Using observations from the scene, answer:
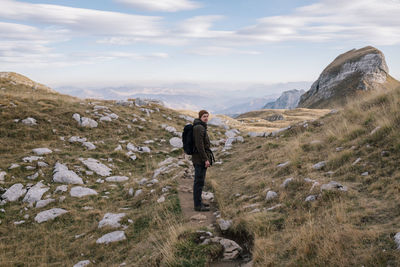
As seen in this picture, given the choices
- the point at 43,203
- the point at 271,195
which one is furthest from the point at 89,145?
the point at 271,195

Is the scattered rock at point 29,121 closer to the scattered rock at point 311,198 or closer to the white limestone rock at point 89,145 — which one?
the white limestone rock at point 89,145

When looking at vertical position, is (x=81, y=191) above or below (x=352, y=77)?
below

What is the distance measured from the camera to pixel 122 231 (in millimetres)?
7457

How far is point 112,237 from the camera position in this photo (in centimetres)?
721

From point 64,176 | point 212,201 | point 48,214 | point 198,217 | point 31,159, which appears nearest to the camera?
point 198,217

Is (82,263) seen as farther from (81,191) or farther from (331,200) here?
(331,200)

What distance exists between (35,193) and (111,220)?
4.08m

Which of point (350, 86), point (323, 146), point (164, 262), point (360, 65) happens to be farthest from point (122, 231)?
point (360, 65)

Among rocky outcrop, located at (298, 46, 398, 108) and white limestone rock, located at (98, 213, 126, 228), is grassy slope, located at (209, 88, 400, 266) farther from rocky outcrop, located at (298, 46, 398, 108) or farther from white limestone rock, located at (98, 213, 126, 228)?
rocky outcrop, located at (298, 46, 398, 108)

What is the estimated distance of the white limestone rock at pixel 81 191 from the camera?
407 inches

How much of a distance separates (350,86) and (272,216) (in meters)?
100

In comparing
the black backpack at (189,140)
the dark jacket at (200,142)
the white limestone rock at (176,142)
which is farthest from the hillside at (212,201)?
the white limestone rock at (176,142)

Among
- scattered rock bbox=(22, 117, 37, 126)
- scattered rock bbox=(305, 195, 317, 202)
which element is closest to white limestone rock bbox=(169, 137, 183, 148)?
scattered rock bbox=(22, 117, 37, 126)

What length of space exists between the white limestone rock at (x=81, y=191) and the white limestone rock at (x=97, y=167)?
6.33ft
